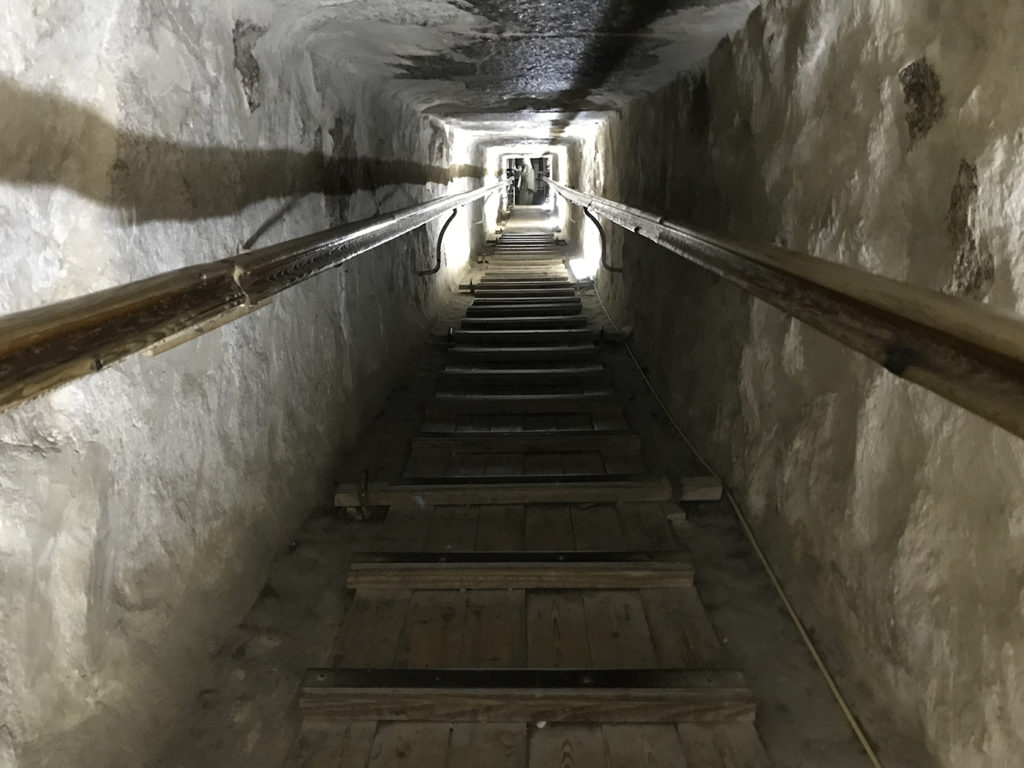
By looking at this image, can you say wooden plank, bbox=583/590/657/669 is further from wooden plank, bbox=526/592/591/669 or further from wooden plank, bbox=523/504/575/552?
wooden plank, bbox=523/504/575/552

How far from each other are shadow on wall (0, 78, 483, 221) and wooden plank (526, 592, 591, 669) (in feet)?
4.01

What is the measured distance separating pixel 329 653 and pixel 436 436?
3.94 feet

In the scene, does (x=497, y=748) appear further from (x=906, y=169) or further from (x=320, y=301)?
(x=320, y=301)

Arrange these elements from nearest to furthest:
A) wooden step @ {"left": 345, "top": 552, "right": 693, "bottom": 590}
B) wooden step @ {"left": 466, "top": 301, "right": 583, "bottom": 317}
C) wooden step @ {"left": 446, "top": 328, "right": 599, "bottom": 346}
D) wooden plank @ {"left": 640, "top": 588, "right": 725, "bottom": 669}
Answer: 1. wooden plank @ {"left": 640, "top": 588, "right": 725, "bottom": 669}
2. wooden step @ {"left": 345, "top": 552, "right": 693, "bottom": 590}
3. wooden step @ {"left": 446, "top": 328, "right": 599, "bottom": 346}
4. wooden step @ {"left": 466, "top": 301, "right": 583, "bottom": 317}

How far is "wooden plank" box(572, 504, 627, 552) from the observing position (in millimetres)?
2100

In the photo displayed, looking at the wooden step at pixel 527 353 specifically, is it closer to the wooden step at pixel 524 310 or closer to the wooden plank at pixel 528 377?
the wooden plank at pixel 528 377

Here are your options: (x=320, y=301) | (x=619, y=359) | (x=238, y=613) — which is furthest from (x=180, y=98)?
(x=619, y=359)

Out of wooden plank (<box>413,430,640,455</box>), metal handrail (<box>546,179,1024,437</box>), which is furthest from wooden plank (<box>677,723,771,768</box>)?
wooden plank (<box>413,430,640,455</box>)

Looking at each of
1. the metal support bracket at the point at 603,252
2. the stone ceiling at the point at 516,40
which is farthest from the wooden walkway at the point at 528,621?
the metal support bracket at the point at 603,252

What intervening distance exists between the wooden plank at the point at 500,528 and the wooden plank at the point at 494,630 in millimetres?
202

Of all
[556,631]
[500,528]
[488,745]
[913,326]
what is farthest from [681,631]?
[913,326]

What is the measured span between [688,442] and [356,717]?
163 centimetres

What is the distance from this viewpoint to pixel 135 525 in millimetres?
1319

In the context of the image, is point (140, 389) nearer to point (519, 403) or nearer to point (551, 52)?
point (551, 52)
